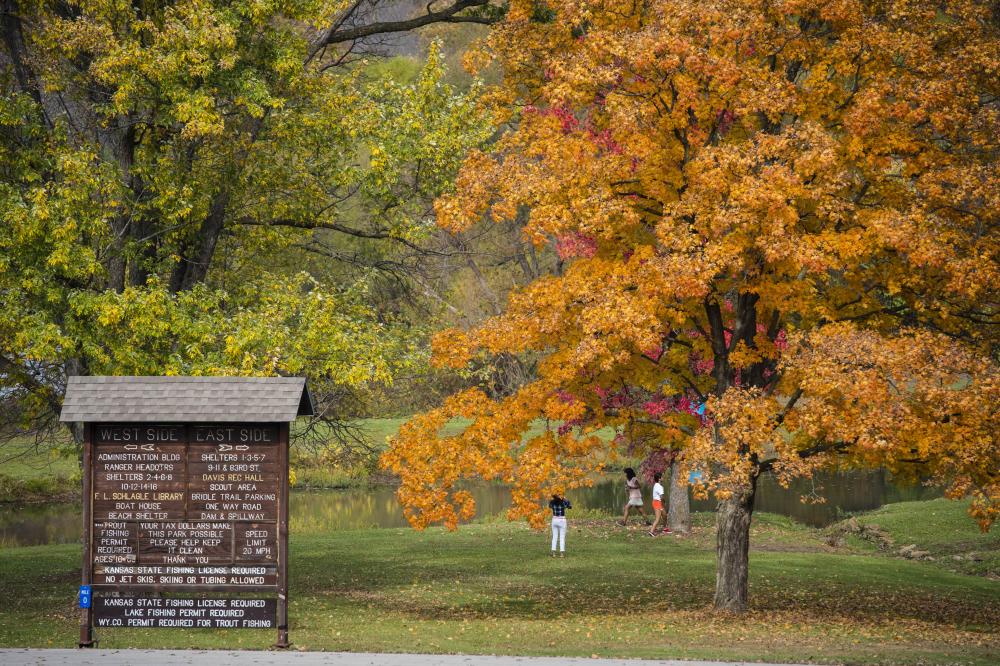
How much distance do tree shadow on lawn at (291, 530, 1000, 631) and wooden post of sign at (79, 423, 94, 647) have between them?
5.53 m

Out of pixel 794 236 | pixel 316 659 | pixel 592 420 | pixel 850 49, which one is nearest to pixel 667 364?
pixel 592 420

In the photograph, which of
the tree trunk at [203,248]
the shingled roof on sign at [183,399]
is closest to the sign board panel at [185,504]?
the shingled roof on sign at [183,399]

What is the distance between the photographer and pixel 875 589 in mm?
22250

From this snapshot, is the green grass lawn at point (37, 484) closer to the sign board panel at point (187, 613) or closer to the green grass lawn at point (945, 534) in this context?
the sign board panel at point (187, 613)

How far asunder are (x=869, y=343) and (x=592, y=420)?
5779 millimetres

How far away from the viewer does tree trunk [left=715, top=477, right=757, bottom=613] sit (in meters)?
18.6

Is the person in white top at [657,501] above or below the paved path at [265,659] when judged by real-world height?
above

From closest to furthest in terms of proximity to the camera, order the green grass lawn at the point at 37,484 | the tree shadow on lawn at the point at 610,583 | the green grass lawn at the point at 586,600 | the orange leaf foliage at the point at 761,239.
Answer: the green grass lawn at the point at 586,600, the orange leaf foliage at the point at 761,239, the tree shadow on lawn at the point at 610,583, the green grass lawn at the point at 37,484

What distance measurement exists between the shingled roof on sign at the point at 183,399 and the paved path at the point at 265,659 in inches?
112

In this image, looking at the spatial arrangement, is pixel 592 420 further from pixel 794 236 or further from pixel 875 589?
pixel 875 589

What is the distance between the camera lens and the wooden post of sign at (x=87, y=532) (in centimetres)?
1426

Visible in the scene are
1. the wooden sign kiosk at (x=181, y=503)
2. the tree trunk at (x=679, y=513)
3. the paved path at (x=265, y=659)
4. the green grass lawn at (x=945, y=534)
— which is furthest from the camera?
the tree trunk at (x=679, y=513)

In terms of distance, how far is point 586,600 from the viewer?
20.2 m

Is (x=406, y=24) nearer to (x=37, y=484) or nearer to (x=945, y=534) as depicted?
(x=945, y=534)
